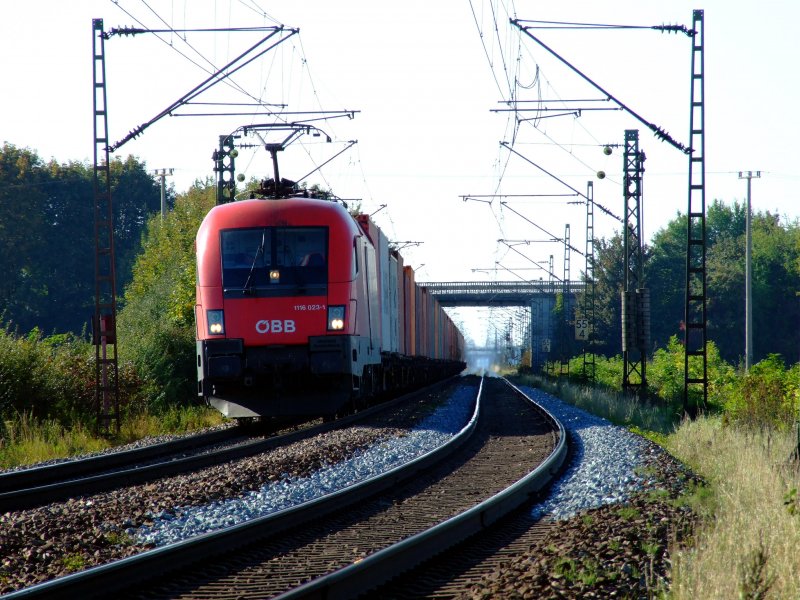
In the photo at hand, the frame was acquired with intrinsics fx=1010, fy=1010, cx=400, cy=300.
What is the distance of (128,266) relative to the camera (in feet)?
228

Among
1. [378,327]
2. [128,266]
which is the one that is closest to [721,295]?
[128,266]

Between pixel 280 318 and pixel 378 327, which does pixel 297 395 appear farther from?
pixel 378 327

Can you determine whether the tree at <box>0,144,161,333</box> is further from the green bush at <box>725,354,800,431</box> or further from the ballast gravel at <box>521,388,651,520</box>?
the ballast gravel at <box>521,388,651,520</box>

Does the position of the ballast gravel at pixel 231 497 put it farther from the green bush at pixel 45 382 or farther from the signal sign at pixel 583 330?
the signal sign at pixel 583 330

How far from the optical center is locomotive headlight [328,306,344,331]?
15.5 metres

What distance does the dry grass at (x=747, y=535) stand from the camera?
4734 mm

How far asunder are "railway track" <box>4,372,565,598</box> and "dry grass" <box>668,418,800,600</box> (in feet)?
5.29

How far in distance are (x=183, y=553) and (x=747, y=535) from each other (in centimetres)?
335

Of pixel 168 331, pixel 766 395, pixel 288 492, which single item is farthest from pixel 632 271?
pixel 288 492

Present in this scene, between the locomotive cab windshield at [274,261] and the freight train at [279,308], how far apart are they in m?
0.02

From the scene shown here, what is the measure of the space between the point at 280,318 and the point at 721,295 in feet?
234

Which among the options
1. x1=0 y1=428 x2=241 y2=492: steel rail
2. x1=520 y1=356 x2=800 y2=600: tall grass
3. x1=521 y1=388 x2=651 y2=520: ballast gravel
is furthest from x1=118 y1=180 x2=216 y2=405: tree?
x1=520 y1=356 x2=800 y2=600: tall grass

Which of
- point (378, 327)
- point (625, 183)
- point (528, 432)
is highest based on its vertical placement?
point (625, 183)

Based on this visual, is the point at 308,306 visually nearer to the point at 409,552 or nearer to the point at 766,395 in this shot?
the point at 409,552
